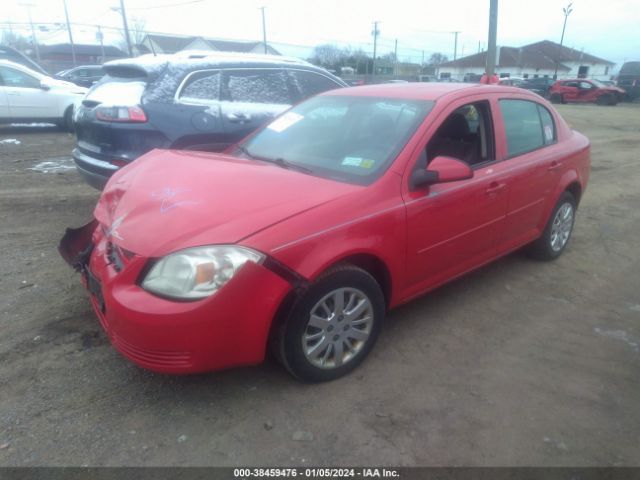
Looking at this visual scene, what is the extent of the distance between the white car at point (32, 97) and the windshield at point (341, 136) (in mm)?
9358

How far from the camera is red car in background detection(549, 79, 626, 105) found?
27.1 meters

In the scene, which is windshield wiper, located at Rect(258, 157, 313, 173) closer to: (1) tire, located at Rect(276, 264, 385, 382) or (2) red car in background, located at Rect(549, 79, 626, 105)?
(1) tire, located at Rect(276, 264, 385, 382)

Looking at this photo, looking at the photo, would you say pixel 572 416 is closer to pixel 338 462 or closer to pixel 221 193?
pixel 338 462

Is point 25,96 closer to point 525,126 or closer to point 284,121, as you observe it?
point 284,121

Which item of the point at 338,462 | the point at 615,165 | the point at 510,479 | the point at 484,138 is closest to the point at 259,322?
the point at 338,462

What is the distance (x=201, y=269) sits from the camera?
233 centimetres

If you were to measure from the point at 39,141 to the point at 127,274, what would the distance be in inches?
382

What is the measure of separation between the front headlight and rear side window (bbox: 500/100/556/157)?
247 cm

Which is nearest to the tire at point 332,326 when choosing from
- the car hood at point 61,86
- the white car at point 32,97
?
the car hood at point 61,86

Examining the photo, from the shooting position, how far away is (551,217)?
445 centimetres

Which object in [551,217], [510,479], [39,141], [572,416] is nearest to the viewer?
[510,479]

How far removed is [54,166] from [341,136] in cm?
640

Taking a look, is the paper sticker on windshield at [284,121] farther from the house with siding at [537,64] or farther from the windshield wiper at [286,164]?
the house with siding at [537,64]

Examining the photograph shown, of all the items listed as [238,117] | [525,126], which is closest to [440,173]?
[525,126]
